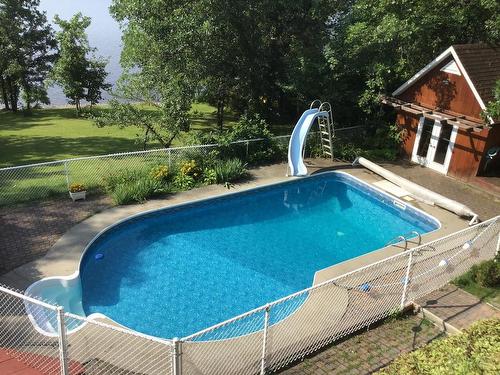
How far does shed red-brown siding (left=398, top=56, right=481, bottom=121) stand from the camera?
17922 millimetres

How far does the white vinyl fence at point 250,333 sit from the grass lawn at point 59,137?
1258cm

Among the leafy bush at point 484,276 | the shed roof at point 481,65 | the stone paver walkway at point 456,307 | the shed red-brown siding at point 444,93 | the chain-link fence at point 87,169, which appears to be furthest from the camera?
the shed red-brown siding at point 444,93

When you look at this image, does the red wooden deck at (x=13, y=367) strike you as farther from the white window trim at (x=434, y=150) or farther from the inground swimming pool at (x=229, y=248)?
the white window trim at (x=434, y=150)

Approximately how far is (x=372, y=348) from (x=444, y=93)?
13510mm

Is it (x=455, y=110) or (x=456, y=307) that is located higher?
(x=455, y=110)

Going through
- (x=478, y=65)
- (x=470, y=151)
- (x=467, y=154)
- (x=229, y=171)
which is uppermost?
(x=478, y=65)

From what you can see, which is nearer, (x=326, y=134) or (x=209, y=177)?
(x=209, y=177)

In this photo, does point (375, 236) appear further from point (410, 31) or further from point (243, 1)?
point (243, 1)

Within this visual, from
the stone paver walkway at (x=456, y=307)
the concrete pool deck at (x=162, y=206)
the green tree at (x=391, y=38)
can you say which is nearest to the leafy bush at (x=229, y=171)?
the concrete pool deck at (x=162, y=206)

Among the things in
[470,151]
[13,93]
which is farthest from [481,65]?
[13,93]

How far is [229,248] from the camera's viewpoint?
14.0m

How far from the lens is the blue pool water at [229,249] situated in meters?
11.2

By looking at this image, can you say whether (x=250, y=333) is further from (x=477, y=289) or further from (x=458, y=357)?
(x=477, y=289)

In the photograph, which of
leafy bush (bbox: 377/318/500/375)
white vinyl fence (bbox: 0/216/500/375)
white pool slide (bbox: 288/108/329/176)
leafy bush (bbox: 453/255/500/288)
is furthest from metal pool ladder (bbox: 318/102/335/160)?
leafy bush (bbox: 377/318/500/375)
